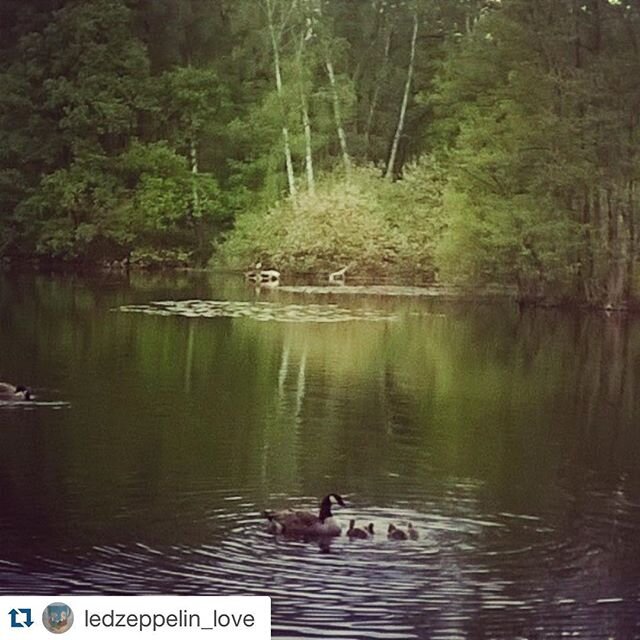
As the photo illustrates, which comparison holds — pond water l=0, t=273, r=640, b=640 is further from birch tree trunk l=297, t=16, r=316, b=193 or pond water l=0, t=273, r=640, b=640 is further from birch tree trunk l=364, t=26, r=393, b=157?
birch tree trunk l=364, t=26, r=393, b=157

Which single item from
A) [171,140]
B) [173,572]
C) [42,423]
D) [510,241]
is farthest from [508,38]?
[173,572]

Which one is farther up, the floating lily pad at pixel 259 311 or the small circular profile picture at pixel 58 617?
the floating lily pad at pixel 259 311

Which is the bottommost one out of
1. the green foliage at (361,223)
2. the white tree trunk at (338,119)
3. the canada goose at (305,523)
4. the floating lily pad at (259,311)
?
the canada goose at (305,523)

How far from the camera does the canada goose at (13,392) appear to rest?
5.18 meters

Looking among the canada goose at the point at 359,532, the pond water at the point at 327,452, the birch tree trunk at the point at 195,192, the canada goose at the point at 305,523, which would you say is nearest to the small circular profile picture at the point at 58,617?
the pond water at the point at 327,452

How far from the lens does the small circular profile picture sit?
12.3 ft

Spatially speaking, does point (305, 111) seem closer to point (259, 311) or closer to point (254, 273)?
point (254, 273)

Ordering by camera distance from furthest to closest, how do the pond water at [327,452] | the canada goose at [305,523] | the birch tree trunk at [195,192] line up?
the birch tree trunk at [195,192], the canada goose at [305,523], the pond water at [327,452]

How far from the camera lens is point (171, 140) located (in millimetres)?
5727

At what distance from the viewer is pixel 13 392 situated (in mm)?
5219

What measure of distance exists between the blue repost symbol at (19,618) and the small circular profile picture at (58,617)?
34 mm
